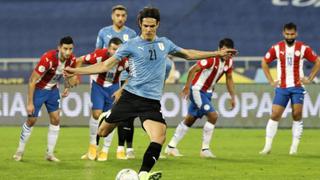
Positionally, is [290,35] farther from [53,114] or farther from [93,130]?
[53,114]

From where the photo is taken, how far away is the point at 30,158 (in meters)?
14.6

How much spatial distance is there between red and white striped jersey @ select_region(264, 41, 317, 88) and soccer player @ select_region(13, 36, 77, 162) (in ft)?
13.6

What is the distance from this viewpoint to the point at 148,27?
1066cm

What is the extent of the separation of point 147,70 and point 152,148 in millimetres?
997

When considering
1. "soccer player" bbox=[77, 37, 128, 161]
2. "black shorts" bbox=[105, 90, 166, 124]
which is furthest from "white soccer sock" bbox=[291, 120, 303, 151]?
"black shorts" bbox=[105, 90, 166, 124]

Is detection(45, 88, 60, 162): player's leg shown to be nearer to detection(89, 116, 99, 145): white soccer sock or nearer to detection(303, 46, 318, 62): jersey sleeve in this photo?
detection(89, 116, 99, 145): white soccer sock

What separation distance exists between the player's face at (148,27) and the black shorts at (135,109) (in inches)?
30.5

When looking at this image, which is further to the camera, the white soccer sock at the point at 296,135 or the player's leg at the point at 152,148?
the white soccer sock at the point at 296,135

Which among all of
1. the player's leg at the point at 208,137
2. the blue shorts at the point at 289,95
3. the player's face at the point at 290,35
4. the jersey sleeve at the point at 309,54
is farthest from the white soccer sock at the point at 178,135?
the jersey sleeve at the point at 309,54

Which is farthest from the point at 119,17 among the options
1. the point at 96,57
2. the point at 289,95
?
the point at 289,95

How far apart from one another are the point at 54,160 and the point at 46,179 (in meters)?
2.56

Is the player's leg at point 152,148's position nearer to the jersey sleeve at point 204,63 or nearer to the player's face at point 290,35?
the jersey sleeve at point 204,63

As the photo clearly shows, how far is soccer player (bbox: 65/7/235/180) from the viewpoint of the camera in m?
10.6

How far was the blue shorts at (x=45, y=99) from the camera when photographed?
13.9 metres
